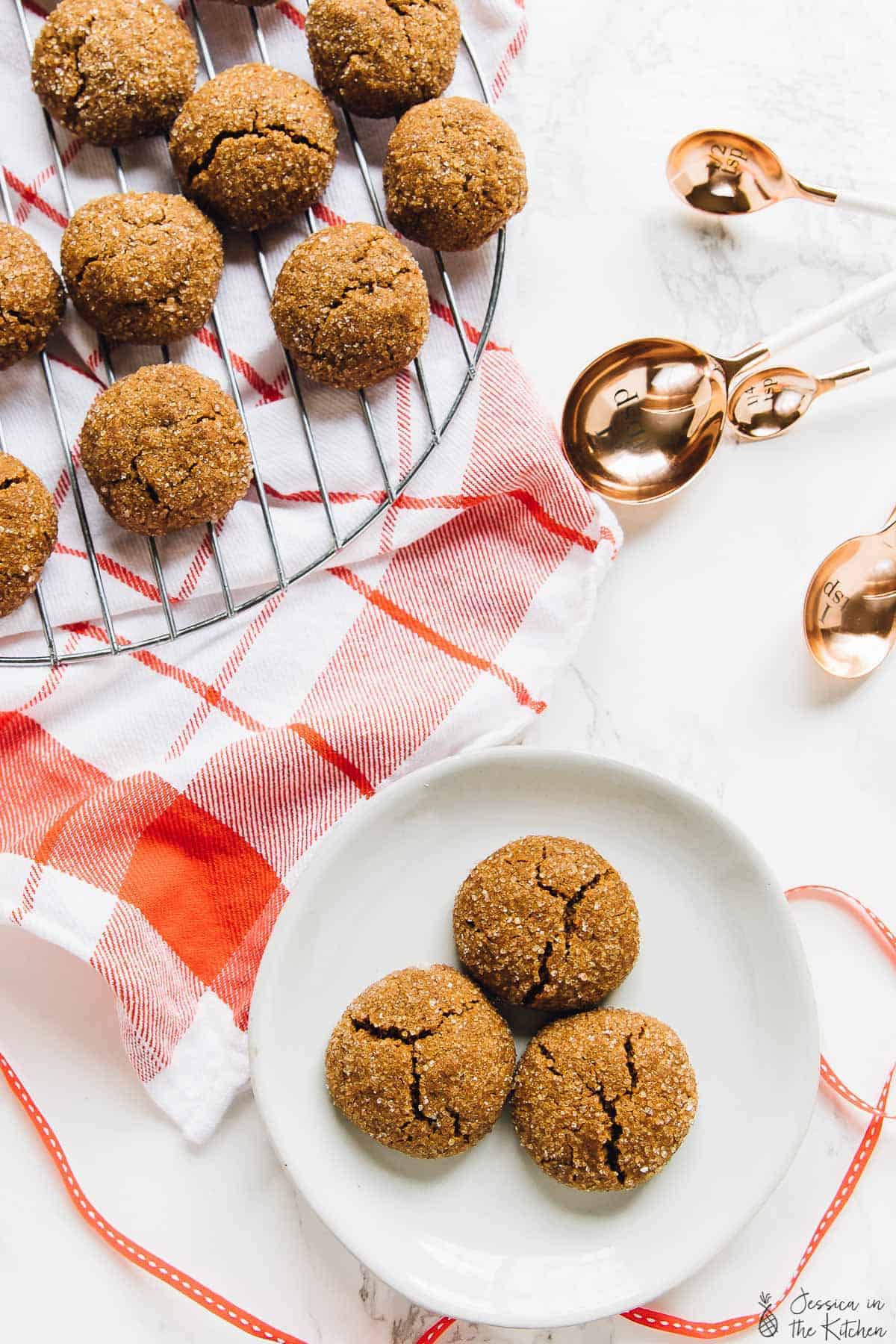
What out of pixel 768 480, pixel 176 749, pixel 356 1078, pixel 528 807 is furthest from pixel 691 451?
pixel 356 1078

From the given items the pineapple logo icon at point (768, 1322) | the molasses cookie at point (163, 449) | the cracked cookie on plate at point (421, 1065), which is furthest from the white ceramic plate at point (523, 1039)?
the molasses cookie at point (163, 449)

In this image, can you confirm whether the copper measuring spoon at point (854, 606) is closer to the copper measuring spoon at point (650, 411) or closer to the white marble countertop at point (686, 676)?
the white marble countertop at point (686, 676)

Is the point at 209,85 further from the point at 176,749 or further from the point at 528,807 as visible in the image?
the point at 528,807

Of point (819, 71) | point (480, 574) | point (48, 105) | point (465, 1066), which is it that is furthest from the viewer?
point (819, 71)

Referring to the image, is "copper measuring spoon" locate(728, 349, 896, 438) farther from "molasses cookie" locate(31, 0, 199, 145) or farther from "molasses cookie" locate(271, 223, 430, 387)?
"molasses cookie" locate(31, 0, 199, 145)

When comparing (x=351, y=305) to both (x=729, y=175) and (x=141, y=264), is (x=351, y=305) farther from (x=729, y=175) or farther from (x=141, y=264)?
(x=729, y=175)

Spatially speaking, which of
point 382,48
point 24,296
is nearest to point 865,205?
point 382,48
